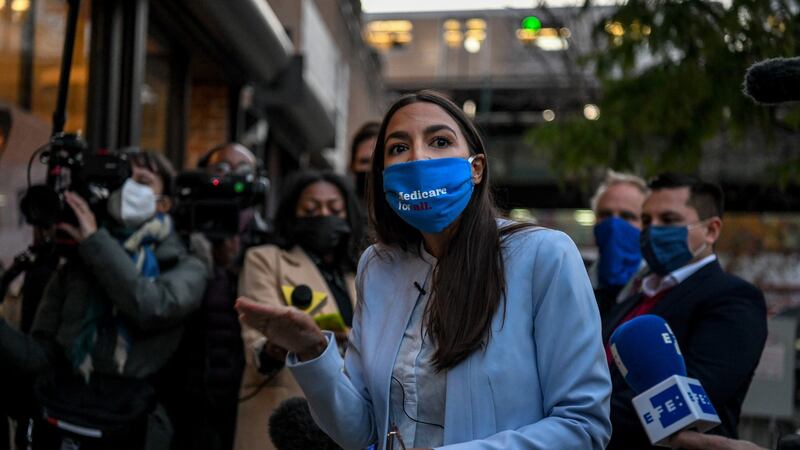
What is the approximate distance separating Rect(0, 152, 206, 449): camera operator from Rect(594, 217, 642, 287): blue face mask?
203cm

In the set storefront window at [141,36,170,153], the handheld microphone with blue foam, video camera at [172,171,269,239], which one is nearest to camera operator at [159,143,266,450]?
video camera at [172,171,269,239]

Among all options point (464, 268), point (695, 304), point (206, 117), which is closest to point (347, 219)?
point (695, 304)

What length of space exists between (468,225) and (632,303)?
1.88 m

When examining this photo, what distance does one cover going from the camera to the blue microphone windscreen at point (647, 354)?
3.31 meters

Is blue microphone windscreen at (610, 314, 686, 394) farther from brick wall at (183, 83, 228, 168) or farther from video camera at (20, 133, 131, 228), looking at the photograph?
brick wall at (183, 83, 228, 168)

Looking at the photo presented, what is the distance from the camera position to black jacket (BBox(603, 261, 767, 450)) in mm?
3775

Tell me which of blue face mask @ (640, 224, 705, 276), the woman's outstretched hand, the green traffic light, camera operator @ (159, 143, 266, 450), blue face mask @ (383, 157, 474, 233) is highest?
the green traffic light

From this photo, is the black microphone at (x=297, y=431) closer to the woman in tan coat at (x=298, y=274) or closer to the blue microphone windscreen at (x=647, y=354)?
the woman in tan coat at (x=298, y=274)

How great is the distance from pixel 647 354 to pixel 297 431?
119 cm

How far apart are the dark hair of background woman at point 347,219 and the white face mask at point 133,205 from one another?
645 mm

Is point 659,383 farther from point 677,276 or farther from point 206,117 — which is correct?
point 206,117

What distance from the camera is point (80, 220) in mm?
4211

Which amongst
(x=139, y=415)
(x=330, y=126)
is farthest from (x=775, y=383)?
(x=330, y=126)

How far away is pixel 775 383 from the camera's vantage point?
268 inches
